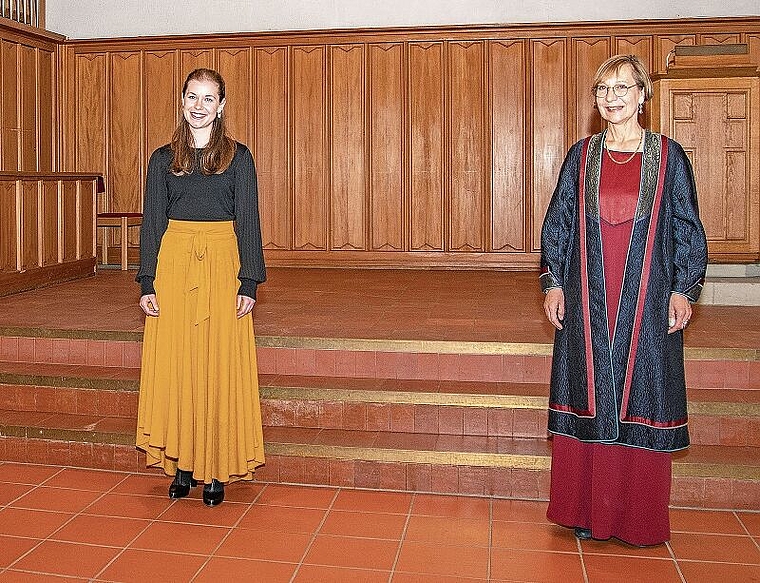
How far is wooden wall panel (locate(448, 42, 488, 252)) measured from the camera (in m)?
10.0

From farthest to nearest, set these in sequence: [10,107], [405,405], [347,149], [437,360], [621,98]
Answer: [347,149]
[10,107]
[437,360]
[405,405]
[621,98]

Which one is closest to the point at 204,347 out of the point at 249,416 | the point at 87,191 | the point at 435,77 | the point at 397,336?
the point at 249,416

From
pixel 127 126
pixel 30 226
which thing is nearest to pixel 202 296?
pixel 30 226

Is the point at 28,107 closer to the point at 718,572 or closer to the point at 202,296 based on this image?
the point at 202,296

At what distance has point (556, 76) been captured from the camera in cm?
988

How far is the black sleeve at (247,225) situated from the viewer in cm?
402

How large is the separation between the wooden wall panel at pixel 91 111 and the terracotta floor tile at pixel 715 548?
8.42m

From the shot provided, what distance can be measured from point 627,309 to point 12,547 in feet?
7.93

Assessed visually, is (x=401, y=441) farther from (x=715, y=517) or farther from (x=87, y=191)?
(x=87, y=191)

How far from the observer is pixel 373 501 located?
4.21 m

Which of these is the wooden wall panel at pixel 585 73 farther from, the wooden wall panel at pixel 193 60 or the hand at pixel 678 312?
the hand at pixel 678 312

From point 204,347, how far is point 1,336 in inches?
88.6

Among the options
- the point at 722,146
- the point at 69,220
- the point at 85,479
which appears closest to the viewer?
the point at 85,479

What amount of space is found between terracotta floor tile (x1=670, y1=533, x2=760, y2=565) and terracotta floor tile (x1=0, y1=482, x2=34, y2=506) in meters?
2.72
